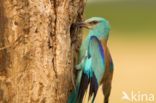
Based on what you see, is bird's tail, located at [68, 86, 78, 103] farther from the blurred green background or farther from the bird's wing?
the blurred green background

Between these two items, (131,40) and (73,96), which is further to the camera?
(131,40)

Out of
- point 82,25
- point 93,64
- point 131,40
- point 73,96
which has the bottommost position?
point 131,40

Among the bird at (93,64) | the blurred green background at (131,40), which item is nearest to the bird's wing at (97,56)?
the bird at (93,64)

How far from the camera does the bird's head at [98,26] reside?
213 centimetres

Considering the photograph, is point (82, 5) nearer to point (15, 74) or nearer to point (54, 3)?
point (54, 3)

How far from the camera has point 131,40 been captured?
456 cm

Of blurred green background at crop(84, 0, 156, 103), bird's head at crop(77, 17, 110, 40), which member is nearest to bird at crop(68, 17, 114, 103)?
bird's head at crop(77, 17, 110, 40)

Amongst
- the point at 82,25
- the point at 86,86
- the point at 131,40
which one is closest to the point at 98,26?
the point at 82,25

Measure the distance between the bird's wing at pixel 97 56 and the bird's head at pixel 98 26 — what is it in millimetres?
32

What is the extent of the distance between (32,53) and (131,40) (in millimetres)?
2509

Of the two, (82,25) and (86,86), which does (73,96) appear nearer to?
(86,86)

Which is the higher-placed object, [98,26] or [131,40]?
[98,26]

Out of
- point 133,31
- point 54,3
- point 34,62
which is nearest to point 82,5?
point 54,3

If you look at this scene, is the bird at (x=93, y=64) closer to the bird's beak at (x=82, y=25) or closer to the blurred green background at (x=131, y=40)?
the bird's beak at (x=82, y=25)
